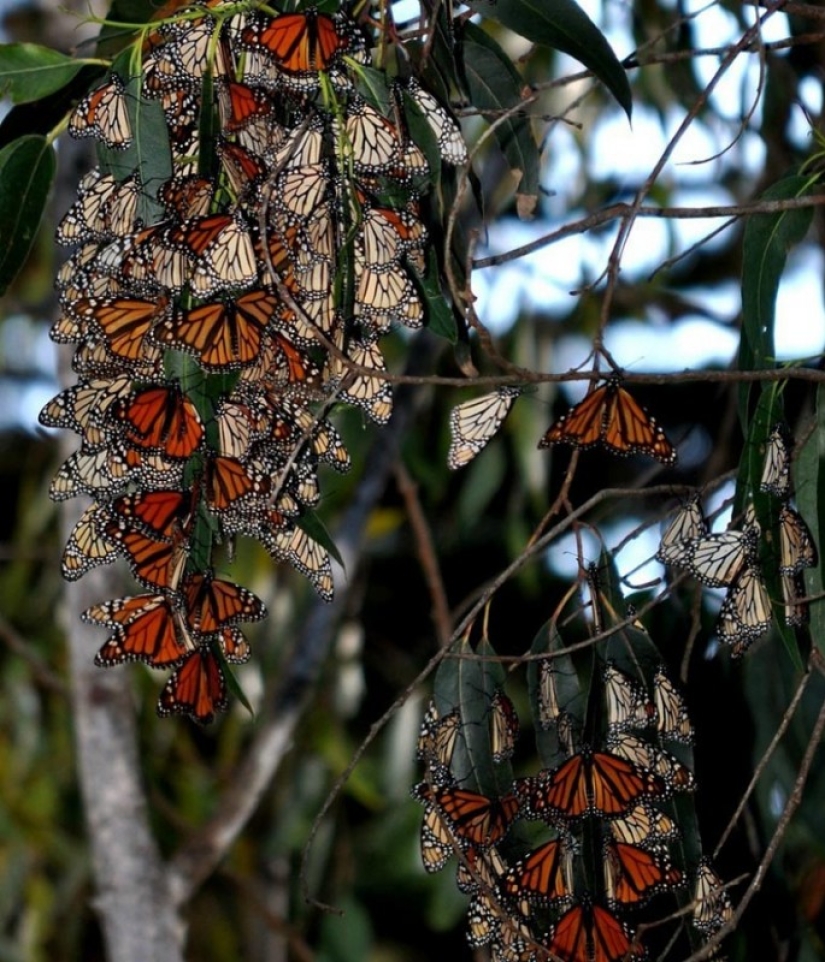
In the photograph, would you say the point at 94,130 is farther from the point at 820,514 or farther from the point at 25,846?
the point at 25,846

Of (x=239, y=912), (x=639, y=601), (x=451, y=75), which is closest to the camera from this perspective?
(x=451, y=75)

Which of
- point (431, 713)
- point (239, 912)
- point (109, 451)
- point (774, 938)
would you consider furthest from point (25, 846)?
point (109, 451)

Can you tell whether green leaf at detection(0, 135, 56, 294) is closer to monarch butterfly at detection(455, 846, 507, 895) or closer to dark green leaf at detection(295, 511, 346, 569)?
dark green leaf at detection(295, 511, 346, 569)

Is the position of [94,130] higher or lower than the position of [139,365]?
higher

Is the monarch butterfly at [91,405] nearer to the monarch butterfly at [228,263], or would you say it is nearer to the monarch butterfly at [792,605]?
the monarch butterfly at [228,263]

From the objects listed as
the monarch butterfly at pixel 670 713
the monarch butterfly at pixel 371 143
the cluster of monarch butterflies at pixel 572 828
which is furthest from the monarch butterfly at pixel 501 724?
the monarch butterfly at pixel 371 143
